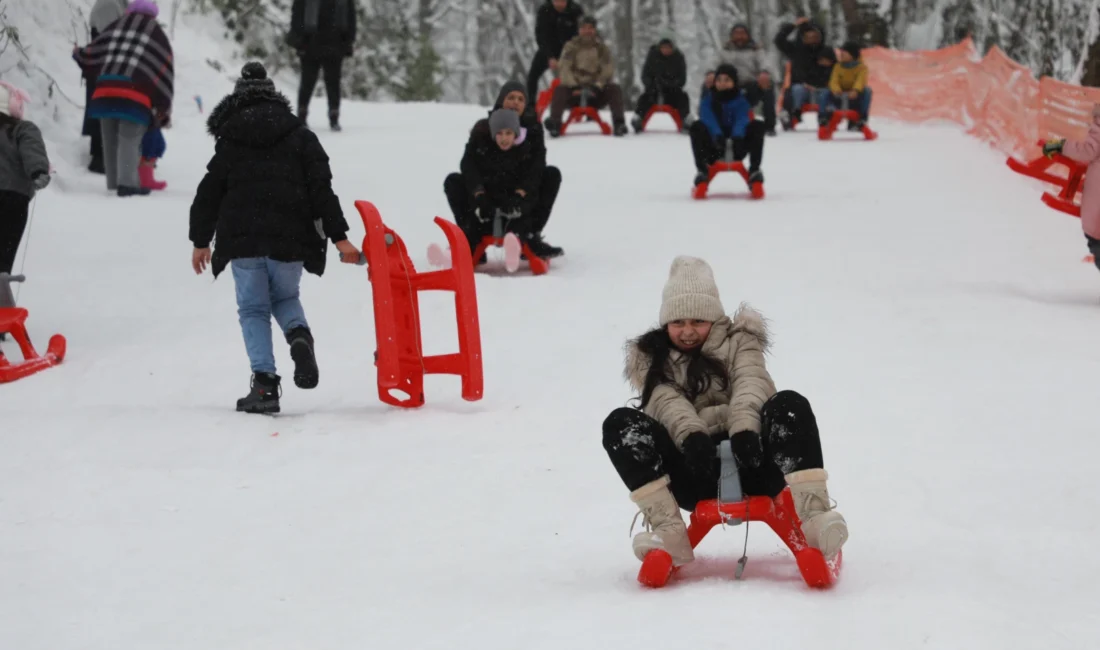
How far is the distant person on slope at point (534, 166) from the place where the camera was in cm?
914

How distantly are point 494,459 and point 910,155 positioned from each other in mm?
10799

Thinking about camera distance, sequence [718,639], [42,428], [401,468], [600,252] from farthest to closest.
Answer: [600,252], [42,428], [401,468], [718,639]

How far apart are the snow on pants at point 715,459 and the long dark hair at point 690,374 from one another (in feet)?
0.41

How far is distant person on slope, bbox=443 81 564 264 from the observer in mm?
9141

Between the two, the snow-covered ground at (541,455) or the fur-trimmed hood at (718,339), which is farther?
the fur-trimmed hood at (718,339)

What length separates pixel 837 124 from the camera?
16859mm

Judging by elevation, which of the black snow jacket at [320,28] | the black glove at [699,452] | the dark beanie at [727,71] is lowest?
the black glove at [699,452]

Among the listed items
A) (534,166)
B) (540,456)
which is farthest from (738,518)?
(534,166)

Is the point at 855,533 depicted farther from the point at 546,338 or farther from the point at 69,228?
the point at 69,228

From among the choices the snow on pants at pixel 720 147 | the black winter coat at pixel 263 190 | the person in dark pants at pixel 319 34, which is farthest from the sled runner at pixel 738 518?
the person in dark pants at pixel 319 34

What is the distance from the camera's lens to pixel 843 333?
7.36 metres

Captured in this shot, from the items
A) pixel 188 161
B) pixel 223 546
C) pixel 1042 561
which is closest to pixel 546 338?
pixel 223 546

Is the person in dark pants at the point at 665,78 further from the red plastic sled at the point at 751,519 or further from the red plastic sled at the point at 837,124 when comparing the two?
the red plastic sled at the point at 751,519

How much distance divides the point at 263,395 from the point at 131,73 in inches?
241
